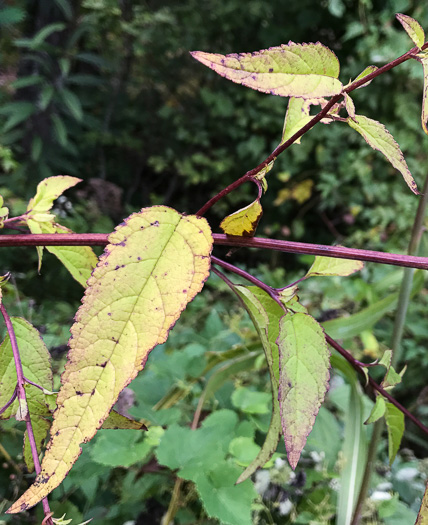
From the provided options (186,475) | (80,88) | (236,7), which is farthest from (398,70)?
(186,475)

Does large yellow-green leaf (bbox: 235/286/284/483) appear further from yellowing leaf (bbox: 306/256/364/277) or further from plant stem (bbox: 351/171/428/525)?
plant stem (bbox: 351/171/428/525)

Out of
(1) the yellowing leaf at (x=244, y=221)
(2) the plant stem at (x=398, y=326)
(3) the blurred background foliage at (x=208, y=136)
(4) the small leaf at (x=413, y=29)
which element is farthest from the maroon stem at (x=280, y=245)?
(3) the blurred background foliage at (x=208, y=136)

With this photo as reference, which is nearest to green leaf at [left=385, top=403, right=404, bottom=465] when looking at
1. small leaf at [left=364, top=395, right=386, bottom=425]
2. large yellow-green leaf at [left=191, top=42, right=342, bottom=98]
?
small leaf at [left=364, top=395, right=386, bottom=425]

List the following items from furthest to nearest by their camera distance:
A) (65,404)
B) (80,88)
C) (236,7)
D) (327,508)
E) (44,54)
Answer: (80,88)
(44,54)
(236,7)
(327,508)
(65,404)

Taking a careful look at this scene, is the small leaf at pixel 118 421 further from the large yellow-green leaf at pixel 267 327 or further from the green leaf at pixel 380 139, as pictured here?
the green leaf at pixel 380 139

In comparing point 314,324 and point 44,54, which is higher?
point 314,324

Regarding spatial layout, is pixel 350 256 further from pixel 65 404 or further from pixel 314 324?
pixel 65 404

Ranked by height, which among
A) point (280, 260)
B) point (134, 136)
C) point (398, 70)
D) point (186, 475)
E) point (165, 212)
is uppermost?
point (165, 212)
